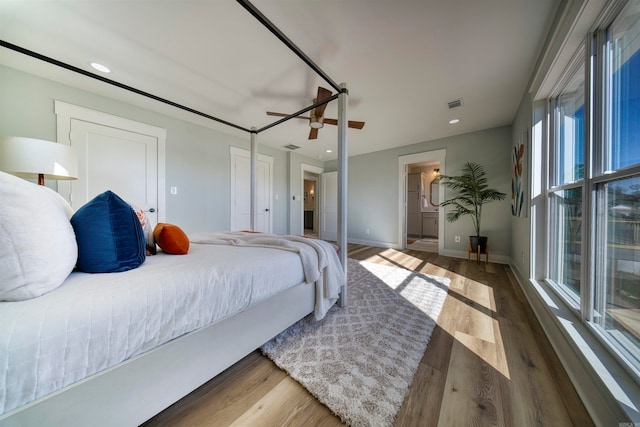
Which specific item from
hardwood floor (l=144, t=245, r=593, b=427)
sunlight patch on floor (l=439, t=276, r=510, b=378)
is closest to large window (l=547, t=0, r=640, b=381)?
hardwood floor (l=144, t=245, r=593, b=427)

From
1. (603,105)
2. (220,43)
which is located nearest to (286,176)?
(220,43)

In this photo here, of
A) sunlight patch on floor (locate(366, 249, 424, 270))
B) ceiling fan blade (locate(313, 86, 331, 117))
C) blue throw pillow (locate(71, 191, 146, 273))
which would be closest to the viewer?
blue throw pillow (locate(71, 191, 146, 273))

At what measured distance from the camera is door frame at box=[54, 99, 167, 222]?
2.31m

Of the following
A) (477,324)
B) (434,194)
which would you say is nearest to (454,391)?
(477,324)

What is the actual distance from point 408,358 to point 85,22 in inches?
132

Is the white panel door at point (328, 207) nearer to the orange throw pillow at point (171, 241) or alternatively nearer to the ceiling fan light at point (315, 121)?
the ceiling fan light at point (315, 121)

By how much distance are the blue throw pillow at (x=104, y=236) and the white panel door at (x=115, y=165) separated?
7.63 ft

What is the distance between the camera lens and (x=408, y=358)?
4.24 feet

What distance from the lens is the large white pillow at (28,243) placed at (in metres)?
0.63

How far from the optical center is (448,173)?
13.3 ft

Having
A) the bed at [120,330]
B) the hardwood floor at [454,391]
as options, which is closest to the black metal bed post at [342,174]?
the bed at [120,330]

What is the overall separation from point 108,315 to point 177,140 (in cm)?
326

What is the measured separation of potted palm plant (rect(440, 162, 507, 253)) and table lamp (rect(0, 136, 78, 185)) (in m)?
5.00

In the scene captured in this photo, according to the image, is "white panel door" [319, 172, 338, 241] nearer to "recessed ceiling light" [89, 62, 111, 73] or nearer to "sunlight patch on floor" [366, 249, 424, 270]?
"sunlight patch on floor" [366, 249, 424, 270]
